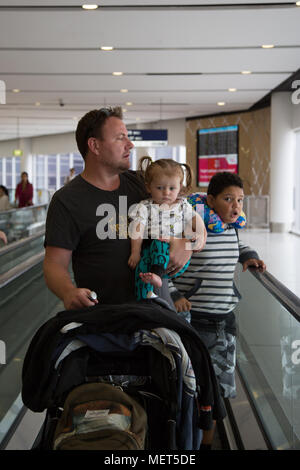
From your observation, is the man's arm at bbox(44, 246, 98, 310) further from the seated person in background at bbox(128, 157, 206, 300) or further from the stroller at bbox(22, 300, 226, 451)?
the seated person in background at bbox(128, 157, 206, 300)

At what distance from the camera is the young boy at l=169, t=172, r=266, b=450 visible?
10.6ft

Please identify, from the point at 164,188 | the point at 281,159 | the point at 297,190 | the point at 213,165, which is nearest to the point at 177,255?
the point at 164,188

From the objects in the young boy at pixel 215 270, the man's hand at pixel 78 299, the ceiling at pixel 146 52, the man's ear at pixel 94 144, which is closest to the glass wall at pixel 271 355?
the young boy at pixel 215 270

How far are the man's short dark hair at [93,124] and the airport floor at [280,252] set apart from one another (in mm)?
6157

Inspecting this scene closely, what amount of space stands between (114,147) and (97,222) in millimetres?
378

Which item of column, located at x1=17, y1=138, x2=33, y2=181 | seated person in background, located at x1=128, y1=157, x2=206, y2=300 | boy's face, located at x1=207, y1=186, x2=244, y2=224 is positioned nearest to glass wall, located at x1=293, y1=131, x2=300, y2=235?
boy's face, located at x1=207, y1=186, x2=244, y2=224

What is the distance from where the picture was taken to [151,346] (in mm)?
2164

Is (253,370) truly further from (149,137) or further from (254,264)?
(149,137)

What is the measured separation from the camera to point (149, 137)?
64.4 ft

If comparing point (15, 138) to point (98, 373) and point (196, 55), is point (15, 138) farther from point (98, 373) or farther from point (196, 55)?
point (98, 373)

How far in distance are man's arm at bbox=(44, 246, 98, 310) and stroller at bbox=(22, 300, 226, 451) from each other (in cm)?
14

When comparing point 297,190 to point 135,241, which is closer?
point 135,241

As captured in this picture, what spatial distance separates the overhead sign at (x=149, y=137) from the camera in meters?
19.6
